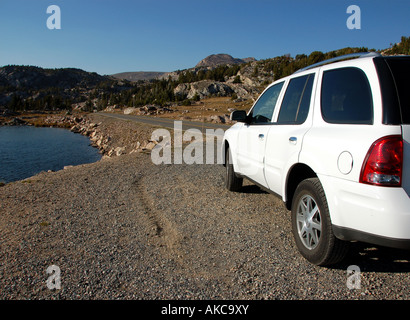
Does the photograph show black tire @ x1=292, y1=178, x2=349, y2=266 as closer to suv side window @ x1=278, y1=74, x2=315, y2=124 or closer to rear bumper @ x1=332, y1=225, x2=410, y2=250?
rear bumper @ x1=332, y1=225, x2=410, y2=250

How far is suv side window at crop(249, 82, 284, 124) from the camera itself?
4907 millimetres

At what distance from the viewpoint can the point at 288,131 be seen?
399cm

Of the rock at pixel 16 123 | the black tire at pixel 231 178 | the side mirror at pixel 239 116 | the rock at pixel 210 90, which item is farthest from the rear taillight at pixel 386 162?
the rock at pixel 16 123

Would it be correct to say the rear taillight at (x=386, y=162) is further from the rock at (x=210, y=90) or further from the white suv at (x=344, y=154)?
the rock at (x=210, y=90)

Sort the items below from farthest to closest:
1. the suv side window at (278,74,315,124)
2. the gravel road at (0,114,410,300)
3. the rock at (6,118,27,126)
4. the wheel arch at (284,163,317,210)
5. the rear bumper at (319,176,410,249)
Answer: the rock at (6,118,27,126) → the suv side window at (278,74,315,124) → the wheel arch at (284,163,317,210) → the gravel road at (0,114,410,300) → the rear bumper at (319,176,410,249)

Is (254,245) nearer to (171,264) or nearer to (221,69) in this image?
(171,264)

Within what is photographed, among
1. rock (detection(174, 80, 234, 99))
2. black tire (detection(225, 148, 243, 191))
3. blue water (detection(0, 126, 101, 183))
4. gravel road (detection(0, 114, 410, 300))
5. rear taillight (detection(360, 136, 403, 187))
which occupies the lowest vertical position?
blue water (detection(0, 126, 101, 183))

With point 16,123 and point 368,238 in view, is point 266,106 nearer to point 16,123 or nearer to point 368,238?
point 368,238

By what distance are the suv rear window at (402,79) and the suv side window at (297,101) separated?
1.06 metres

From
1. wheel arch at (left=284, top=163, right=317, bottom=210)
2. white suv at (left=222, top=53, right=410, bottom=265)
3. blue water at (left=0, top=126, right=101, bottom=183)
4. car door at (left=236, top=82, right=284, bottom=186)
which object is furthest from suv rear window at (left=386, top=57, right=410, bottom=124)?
blue water at (left=0, top=126, right=101, bottom=183)

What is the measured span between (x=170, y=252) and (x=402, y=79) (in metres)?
3.21

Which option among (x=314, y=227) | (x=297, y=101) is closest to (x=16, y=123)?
(x=297, y=101)

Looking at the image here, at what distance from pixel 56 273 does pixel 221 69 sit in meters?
109
